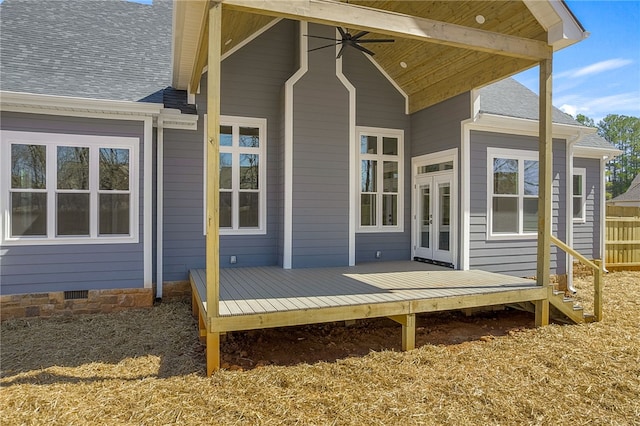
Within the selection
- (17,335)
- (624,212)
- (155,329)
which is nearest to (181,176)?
(155,329)

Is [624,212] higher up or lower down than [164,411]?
higher up

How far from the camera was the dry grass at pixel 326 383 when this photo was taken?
3.04 meters

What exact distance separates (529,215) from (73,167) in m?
8.09

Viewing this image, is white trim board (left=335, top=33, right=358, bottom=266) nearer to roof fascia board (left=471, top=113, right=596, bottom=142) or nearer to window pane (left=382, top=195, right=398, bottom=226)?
window pane (left=382, top=195, right=398, bottom=226)

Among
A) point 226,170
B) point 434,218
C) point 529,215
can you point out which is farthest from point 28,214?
point 529,215

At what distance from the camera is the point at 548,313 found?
551cm

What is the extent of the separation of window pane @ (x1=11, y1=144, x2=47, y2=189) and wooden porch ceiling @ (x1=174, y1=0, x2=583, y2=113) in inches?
90.8

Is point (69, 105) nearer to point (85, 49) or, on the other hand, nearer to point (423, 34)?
point (85, 49)

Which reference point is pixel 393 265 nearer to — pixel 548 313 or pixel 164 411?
pixel 548 313

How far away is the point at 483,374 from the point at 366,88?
19.3 ft

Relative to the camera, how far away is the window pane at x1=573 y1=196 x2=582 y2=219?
9.15m

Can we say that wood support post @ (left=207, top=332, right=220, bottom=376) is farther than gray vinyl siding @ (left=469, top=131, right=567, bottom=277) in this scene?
No

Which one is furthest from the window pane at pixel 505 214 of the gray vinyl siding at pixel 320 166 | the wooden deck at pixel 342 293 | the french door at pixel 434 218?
the gray vinyl siding at pixel 320 166

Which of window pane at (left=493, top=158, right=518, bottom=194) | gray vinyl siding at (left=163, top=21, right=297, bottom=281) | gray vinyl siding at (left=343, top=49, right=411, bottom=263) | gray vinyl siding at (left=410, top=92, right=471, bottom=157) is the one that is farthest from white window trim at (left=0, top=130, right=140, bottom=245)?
window pane at (left=493, top=158, right=518, bottom=194)
